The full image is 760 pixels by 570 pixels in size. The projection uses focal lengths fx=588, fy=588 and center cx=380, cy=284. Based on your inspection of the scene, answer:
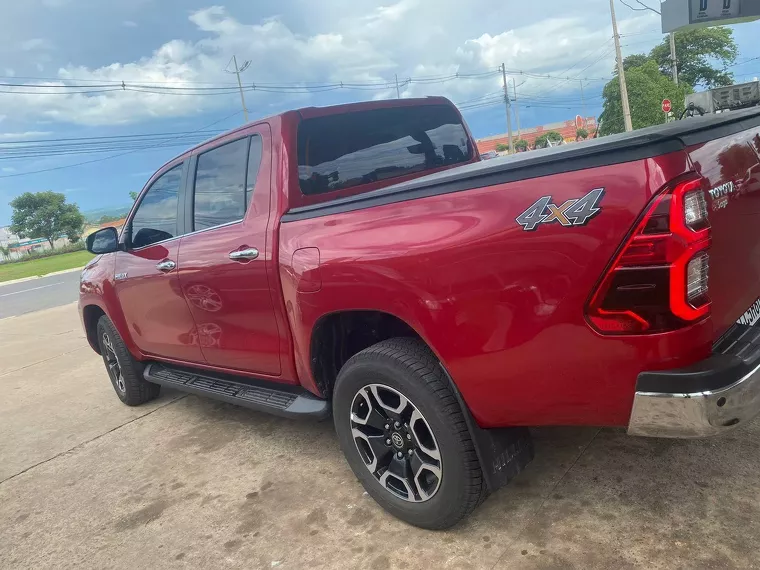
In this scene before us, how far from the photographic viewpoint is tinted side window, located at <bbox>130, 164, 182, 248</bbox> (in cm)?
393

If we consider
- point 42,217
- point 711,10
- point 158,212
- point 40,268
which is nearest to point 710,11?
point 711,10

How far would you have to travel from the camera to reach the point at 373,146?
11.2ft

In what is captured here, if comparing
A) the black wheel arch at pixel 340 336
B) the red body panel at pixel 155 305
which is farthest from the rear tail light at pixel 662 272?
the red body panel at pixel 155 305

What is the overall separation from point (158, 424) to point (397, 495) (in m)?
2.52

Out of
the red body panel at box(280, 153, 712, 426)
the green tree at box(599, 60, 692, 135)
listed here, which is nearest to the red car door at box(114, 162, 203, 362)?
the red body panel at box(280, 153, 712, 426)

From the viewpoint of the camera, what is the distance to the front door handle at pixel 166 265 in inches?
148

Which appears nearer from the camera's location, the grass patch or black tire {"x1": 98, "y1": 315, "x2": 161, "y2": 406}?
black tire {"x1": 98, "y1": 315, "x2": 161, "y2": 406}

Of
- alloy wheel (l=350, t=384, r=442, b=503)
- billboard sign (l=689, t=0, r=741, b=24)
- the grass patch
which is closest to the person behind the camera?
alloy wheel (l=350, t=384, r=442, b=503)

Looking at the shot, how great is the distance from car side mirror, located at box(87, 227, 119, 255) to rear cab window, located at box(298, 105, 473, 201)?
6.73ft

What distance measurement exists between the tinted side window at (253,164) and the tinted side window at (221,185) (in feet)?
0.15

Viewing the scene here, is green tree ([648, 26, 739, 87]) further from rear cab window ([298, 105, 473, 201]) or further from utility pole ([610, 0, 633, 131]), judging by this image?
rear cab window ([298, 105, 473, 201])

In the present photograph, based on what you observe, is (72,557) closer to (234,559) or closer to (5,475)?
(234,559)

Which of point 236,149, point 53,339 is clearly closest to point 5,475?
point 236,149

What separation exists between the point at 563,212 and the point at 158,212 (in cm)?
313
